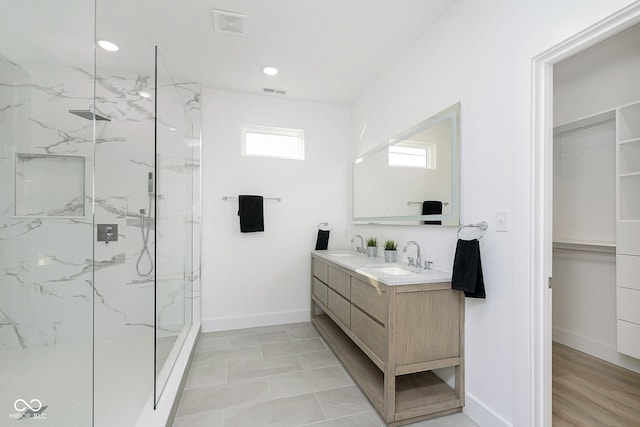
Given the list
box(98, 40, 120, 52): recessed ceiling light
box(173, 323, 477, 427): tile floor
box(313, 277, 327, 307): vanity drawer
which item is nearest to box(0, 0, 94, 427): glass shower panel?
box(173, 323, 477, 427): tile floor

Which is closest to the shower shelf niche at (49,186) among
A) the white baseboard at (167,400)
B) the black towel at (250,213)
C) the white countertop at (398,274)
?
the white baseboard at (167,400)

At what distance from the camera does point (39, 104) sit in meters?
1.53

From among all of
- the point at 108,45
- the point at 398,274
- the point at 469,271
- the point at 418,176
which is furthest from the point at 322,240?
the point at 108,45

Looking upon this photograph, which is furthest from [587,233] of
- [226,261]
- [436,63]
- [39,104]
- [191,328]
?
[39,104]

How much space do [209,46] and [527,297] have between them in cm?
284

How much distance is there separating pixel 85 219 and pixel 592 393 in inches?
143

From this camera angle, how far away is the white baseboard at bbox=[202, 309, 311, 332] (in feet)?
10.3

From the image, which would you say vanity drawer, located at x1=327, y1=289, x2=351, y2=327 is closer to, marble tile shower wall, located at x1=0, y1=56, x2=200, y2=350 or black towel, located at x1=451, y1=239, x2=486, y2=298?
black towel, located at x1=451, y1=239, x2=486, y2=298

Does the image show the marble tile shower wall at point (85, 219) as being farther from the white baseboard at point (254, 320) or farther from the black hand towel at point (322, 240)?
the black hand towel at point (322, 240)

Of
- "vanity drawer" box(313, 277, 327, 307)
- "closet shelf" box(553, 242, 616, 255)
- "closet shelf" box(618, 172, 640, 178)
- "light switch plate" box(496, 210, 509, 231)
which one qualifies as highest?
"closet shelf" box(618, 172, 640, 178)

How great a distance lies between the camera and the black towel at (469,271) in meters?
1.62

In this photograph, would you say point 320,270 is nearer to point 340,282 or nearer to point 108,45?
point 340,282

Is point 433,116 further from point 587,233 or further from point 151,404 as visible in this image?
point 151,404

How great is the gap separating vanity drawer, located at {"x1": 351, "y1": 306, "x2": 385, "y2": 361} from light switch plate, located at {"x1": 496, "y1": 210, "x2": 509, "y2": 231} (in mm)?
885
